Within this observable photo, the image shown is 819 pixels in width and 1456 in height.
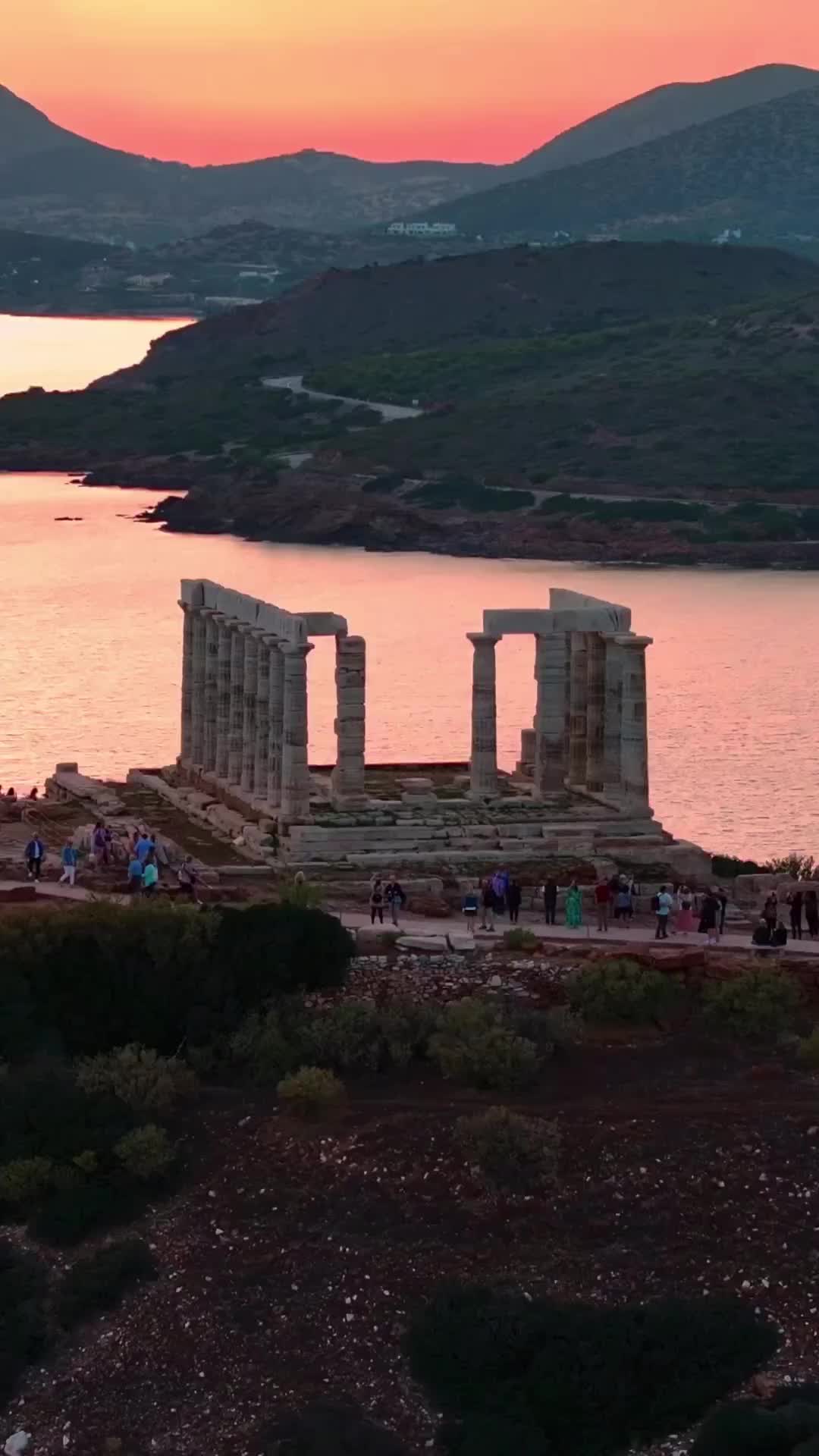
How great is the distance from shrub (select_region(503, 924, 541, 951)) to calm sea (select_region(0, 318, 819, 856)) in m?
30.8

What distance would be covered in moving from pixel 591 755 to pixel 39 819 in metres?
8.07

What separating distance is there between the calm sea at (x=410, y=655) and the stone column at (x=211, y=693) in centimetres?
1978

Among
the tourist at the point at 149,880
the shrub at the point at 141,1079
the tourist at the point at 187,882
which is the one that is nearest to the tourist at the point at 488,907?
the tourist at the point at 187,882

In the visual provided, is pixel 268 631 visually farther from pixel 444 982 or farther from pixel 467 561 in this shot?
pixel 467 561

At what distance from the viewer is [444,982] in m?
40.2

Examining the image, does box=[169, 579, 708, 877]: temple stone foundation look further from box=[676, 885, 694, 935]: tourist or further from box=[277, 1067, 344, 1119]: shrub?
box=[277, 1067, 344, 1119]: shrub

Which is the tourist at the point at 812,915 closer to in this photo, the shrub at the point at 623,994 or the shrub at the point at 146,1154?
the shrub at the point at 623,994

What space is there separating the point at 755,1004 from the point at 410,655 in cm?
7220

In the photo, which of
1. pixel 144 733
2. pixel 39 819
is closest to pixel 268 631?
pixel 39 819

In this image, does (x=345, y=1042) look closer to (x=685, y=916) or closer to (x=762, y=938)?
(x=762, y=938)

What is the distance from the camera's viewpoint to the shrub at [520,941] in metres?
41.5

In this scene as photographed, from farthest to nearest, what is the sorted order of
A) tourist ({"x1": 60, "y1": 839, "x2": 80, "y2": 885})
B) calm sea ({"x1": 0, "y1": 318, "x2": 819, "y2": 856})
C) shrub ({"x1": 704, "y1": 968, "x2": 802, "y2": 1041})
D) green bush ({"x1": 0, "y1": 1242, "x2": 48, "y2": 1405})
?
calm sea ({"x1": 0, "y1": 318, "x2": 819, "y2": 856}), tourist ({"x1": 60, "y1": 839, "x2": 80, "y2": 885}), shrub ({"x1": 704, "y1": 968, "x2": 802, "y2": 1041}), green bush ({"x1": 0, "y1": 1242, "x2": 48, "y2": 1405})

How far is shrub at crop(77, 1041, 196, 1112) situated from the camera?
1467 inches

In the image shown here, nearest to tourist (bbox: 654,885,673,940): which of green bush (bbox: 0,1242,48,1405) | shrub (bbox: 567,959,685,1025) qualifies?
shrub (bbox: 567,959,685,1025)
